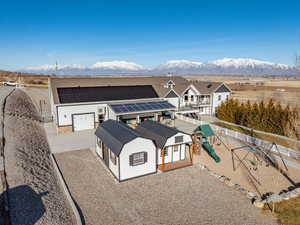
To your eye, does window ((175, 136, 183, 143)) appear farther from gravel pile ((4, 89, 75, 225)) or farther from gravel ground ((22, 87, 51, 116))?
gravel ground ((22, 87, 51, 116))

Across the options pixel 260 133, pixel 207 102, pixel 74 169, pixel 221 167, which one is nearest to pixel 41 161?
pixel 74 169

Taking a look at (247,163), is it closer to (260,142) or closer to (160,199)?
(260,142)

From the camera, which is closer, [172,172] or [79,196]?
[79,196]

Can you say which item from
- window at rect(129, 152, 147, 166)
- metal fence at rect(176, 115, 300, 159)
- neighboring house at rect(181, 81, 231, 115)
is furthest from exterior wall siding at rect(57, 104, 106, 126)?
metal fence at rect(176, 115, 300, 159)

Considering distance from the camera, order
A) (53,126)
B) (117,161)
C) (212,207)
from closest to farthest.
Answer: (212,207) < (117,161) < (53,126)

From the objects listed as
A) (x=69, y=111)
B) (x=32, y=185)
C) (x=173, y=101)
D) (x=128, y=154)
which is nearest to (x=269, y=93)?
(x=173, y=101)

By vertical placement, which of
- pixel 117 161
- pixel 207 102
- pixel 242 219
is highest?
pixel 207 102

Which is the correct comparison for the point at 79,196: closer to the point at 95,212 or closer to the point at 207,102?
the point at 95,212
